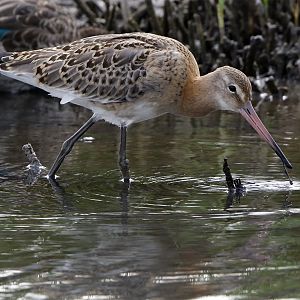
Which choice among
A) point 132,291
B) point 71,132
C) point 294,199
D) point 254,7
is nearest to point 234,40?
point 254,7

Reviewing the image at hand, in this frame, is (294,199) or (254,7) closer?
(294,199)

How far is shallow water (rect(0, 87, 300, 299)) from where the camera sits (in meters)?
6.01

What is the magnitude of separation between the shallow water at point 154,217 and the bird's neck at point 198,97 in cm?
51

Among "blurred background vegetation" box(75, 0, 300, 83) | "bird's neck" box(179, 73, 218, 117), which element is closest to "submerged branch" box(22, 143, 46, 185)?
"bird's neck" box(179, 73, 218, 117)

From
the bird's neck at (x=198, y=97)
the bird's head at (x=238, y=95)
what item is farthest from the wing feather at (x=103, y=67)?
the bird's head at (x=238, y=95)

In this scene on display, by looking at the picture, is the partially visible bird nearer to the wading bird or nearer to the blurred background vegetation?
the blurred background vegetation

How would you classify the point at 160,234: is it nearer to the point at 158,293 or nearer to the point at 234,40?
the point at 158,293

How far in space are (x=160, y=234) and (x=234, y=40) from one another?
725cm

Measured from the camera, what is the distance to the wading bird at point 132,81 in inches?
349

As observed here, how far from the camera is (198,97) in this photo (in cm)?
900

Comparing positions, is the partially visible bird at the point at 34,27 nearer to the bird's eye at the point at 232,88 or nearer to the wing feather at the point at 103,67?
the wing feather at the point at 103,67

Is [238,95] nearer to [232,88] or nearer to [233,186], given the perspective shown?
[232,88]

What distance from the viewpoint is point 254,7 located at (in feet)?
45.8

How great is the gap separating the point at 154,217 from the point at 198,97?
1.73 meters
